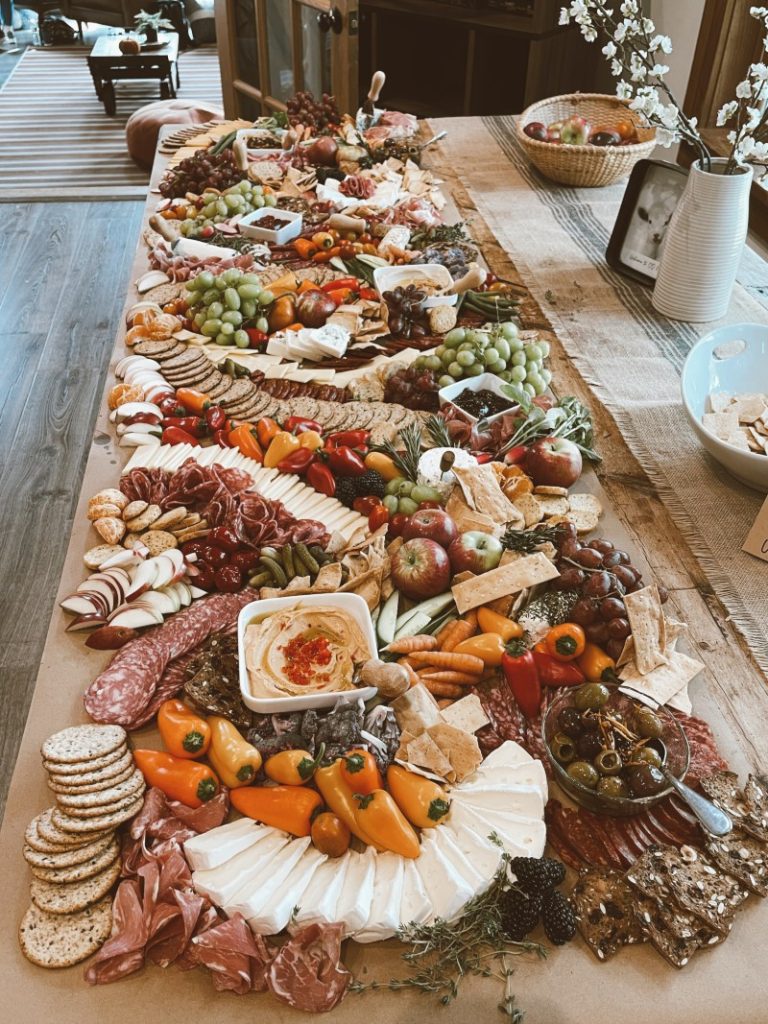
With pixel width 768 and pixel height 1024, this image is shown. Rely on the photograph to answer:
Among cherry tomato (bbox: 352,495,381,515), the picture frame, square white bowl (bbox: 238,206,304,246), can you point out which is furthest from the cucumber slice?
square white bowl (bbox: 238,206,304,246)

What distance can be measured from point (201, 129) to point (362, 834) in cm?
332

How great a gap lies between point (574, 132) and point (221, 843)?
2753mm

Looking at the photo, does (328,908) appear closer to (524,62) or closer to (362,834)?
(362,834)

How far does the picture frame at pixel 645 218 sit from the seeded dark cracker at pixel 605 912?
1.83 m

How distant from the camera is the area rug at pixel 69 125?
569 cm

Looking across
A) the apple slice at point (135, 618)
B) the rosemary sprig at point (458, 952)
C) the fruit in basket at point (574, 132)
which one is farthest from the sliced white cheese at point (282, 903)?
the fruit in basket at point (574, 132)

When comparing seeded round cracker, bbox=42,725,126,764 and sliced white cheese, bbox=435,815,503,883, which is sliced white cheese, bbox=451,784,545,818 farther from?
seeded round cracker, bbox=42,725,126,764

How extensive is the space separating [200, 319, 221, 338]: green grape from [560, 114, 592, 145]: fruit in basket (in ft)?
5.11

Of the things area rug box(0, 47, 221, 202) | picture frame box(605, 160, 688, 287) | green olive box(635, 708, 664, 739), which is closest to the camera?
green olive box(635, 708, 664, 739)

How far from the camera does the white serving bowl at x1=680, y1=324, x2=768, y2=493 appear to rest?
5.97 ft

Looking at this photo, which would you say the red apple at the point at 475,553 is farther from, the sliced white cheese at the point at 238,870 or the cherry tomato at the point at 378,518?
the sliced white cheese at the point at 238,870

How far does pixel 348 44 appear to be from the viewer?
13.1 feet

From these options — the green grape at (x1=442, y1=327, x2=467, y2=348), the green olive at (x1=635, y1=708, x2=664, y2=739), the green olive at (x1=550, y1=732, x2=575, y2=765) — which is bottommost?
the green olive at (x1=550, y1=732, x2=575, y2=765)

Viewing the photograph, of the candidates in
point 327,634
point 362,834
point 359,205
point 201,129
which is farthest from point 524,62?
point 362,834
